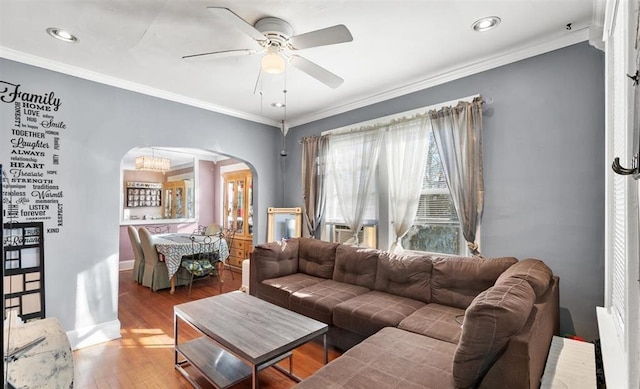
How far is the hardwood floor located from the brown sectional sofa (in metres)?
0.45

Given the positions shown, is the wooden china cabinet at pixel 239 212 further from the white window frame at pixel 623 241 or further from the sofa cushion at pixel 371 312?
the white window frame at pixel 623 241

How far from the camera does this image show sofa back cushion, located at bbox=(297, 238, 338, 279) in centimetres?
362

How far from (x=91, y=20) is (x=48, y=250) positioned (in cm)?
211

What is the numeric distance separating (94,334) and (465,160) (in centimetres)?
413

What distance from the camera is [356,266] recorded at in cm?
333

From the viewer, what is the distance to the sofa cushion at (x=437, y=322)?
2125mm

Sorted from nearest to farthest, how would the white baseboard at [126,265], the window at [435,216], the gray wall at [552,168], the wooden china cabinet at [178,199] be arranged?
the gray wall at [552,168] → the window at [435,216] → the white baseboard at [126,265] → the wooden china cabinet at [178,199]

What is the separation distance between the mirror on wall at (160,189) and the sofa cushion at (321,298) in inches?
199

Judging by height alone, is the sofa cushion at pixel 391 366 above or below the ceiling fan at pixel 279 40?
below

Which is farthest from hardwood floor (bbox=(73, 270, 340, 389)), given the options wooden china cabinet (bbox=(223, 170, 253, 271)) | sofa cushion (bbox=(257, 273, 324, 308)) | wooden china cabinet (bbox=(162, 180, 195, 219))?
wooden china cabinet (bbox=(162, 180, 195, 219))

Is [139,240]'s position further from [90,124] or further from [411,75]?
[411,75]

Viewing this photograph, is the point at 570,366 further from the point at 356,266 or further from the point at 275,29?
the point at 275,29

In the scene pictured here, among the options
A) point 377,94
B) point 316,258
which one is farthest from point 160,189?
point 377,94

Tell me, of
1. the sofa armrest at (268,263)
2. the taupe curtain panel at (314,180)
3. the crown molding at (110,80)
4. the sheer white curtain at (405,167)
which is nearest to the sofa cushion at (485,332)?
the sheer white curtain at (405,167)
